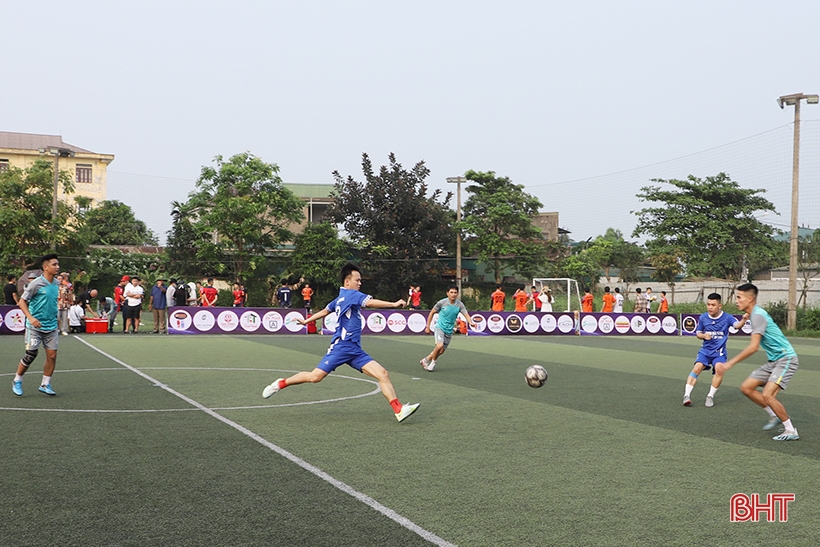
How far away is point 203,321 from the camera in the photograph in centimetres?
2878

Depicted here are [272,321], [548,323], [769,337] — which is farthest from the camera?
[548,323]

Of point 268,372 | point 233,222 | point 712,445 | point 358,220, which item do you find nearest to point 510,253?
point 358,220

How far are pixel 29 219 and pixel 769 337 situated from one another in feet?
142

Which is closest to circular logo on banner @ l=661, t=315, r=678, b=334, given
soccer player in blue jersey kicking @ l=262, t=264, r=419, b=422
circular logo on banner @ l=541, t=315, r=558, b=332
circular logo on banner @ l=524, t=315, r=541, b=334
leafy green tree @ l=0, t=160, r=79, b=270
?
circular logo on banner @ l=541, t=315, r=558, b=332

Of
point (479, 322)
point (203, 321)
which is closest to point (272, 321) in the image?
point (203, 321)

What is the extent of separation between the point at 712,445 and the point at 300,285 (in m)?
40.0

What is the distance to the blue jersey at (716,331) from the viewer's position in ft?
40.9

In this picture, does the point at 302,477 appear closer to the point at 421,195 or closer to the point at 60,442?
the point at 60,442

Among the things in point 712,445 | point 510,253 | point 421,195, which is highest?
point 421,195

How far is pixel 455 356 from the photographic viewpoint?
68.6 ft

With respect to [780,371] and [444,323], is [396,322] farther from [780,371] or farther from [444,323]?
[780,371]

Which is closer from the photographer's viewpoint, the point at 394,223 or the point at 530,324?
the point at 530,324

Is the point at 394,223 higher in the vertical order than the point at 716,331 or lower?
higher

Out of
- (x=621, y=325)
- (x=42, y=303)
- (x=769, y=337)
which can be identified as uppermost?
(x=42, y=303)
